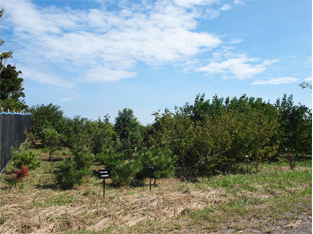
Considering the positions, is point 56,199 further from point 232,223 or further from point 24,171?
point 232,223

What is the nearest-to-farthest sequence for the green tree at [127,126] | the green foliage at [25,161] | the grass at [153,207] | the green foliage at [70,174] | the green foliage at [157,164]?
1. the grass at [153,207]
2. the green foliage at [70,174]
3. the green foliage at [157,164]
4. the green foliage at [25,161]
5. the green tree at [127,126]

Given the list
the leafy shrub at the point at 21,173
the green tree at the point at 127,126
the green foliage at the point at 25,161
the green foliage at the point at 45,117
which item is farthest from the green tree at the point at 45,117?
the leafy shrub at the point at 21,173

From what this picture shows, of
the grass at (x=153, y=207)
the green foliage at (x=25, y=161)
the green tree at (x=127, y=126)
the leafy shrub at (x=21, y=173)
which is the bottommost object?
the grass at (x=153, y=207)

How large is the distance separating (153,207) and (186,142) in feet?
12.8

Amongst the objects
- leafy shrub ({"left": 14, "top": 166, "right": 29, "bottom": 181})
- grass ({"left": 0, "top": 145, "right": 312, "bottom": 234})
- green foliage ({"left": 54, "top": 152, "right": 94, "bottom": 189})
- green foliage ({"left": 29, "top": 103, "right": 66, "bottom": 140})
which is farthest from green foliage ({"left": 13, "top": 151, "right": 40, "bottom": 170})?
green foliage ({"left": 29, "top": 103, "right": 66, "bottom": 140})

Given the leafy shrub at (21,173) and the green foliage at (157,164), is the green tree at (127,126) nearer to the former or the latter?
the green foliage at (157,164)

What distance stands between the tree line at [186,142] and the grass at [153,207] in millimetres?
569

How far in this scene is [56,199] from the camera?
5633 millimetres

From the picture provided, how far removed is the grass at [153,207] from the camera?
4387 millimetres

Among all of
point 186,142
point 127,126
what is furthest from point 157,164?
point 127,126

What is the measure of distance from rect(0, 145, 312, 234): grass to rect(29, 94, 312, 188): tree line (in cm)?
57

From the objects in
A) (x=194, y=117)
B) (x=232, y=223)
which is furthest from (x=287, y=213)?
(x=194, y=117)

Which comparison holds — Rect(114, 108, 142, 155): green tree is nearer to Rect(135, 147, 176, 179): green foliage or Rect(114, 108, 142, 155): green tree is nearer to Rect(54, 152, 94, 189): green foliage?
Rect(135, 147, 176, 179): green foliage

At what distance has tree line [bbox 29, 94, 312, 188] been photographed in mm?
7223
